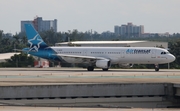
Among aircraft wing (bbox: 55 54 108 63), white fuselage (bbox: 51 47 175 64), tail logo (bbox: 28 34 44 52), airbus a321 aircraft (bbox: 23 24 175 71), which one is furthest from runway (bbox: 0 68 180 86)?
tail logo (bbox: 28 34 44 52)

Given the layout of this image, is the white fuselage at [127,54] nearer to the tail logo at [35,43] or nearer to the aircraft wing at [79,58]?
the aircraft wing at [79,58]

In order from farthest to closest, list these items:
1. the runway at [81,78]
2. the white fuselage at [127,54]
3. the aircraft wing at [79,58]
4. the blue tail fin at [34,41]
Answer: the blue tail fin at [34,41] → the aircraft wing at [79,58] → the white fuselage at [127,54] → the runway at [81,78]

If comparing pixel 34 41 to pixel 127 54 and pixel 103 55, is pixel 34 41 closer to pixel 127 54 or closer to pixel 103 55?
pixel 103 55

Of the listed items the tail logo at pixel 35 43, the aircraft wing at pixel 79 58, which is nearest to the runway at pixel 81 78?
the aircraft wing at pixel 79 58

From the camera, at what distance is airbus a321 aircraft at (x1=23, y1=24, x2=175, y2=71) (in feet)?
216

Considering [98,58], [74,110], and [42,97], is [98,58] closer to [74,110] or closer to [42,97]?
[42,97]

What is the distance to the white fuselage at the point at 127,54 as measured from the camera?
65.7 meters

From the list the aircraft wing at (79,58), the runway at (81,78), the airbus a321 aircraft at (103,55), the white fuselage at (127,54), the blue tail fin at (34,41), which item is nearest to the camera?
the runway at (81,78)

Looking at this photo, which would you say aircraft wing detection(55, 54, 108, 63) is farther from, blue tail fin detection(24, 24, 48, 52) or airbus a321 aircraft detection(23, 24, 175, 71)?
blue tail fin detection(24, 24, 48, 52)

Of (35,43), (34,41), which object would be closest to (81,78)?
(35,43)

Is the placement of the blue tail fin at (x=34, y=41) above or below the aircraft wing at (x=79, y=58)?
above

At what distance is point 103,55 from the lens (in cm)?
6800

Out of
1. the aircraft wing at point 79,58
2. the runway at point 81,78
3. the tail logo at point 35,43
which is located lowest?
the runway at point 81,78

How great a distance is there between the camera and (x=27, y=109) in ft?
92.1
